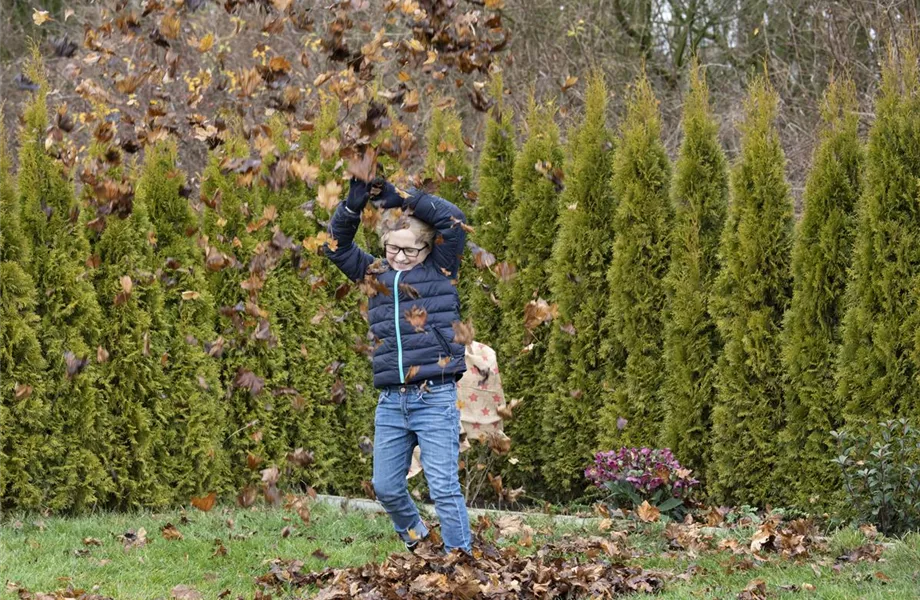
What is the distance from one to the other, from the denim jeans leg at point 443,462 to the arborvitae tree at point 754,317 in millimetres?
2081

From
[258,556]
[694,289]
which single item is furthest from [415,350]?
[694,289]

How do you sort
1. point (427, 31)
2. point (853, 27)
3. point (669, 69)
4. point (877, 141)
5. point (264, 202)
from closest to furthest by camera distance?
point (427, 31) → point (877, 141) → point (264, 202) → point (853, 27) → point (669, 69)

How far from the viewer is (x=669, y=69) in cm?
1225

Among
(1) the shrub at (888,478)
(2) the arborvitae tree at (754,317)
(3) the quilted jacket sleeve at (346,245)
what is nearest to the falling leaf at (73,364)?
(3) the quilted jacket sleeve at (346,245)

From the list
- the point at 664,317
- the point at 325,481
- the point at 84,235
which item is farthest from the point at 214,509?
the point at 664,317

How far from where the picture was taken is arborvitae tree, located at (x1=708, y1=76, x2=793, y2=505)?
5.75 metres

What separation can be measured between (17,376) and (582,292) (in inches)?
132

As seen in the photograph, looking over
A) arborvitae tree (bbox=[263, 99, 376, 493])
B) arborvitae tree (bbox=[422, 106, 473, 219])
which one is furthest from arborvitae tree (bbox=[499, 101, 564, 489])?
arborvitae tree (bbox=[263, 99, 376, 493])

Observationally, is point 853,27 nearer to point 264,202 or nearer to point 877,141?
point 877,141

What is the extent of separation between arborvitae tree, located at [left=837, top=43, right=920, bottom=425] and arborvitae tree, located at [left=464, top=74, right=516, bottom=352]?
2263 millimetres

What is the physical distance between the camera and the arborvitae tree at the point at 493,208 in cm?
680

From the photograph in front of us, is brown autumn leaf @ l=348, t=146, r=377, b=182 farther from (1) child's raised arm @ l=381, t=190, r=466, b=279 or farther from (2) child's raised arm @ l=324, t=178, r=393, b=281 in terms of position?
(1) child's raised arm @ l=381, t=190, r=466, b=279

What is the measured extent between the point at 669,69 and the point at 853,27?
2408 millimetres

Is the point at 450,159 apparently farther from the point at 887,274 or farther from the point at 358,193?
the point at 887,274
